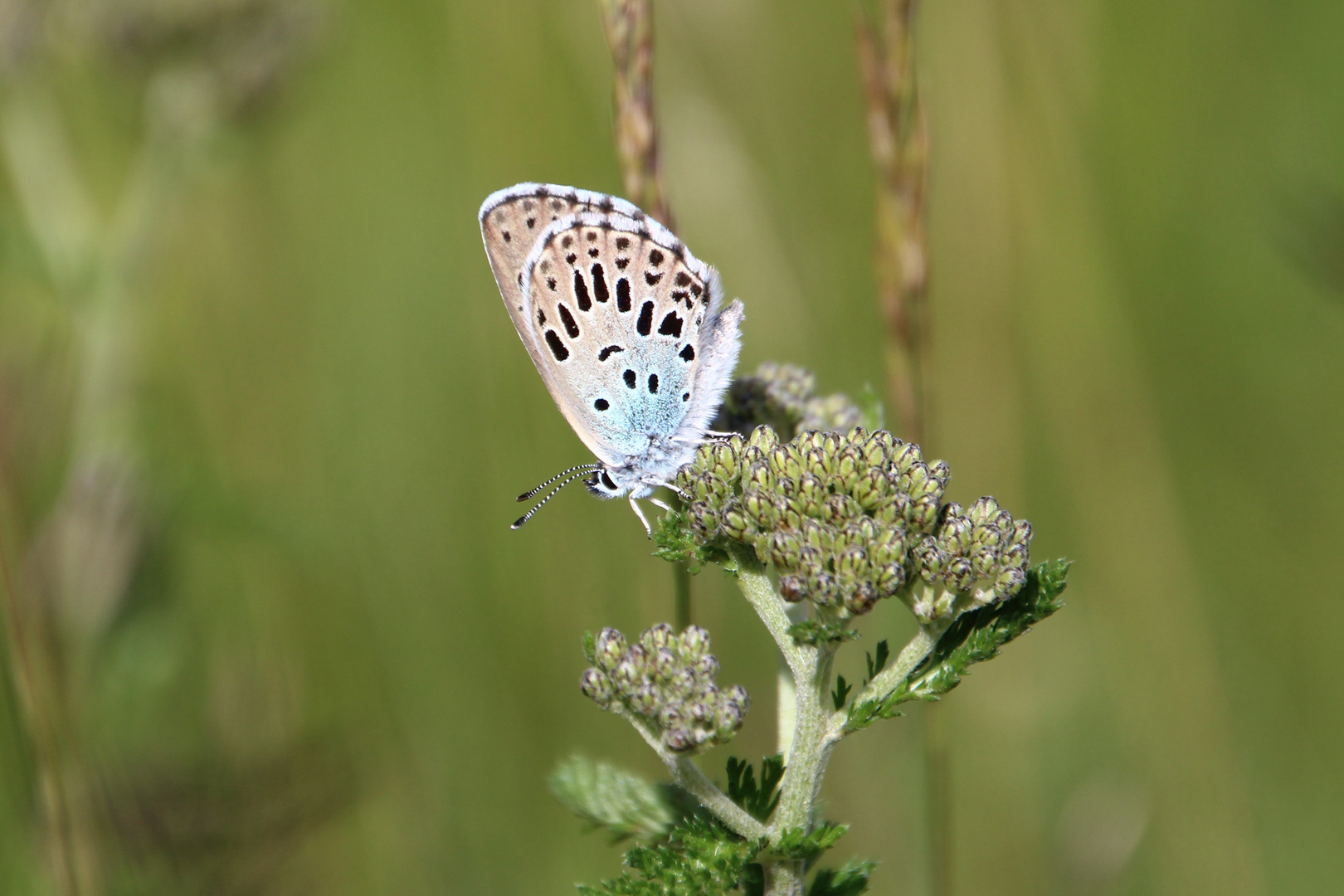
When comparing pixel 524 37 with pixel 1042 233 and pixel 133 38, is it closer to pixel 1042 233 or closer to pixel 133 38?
pixel 133 38

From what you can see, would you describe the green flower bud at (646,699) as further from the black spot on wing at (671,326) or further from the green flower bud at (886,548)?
the black spot on wing at (671,326)

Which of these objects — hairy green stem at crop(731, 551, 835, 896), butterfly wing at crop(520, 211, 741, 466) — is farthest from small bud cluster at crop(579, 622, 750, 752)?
butterfly wing at crop(520, 211, 741, 466)

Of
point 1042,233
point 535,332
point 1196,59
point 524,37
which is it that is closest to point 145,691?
point 535,332

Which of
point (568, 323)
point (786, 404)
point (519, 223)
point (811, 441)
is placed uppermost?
point (519, 223)

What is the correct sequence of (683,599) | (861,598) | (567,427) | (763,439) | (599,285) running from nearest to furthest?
1. (861,598)
2. (763,439)
3. (683,599)
4. (599,285)
5. (567,427)

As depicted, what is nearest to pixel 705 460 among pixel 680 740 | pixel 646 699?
pixel 646 699

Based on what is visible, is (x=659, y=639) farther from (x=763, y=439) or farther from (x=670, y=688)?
(x=763, y=439)

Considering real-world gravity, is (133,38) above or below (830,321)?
above
